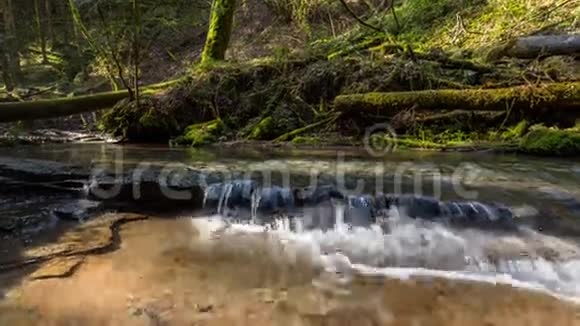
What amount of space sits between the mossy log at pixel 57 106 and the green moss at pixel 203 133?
1129mm

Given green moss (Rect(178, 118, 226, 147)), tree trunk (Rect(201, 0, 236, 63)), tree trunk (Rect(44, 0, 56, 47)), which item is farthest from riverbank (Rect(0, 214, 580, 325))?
tree trunk (Rect(44, 0, 56, 47))

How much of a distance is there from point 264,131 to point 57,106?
3.24 meters

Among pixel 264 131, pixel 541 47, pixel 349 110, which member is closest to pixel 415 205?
pixel 349 110

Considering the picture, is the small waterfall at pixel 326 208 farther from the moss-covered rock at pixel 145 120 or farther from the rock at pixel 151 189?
the moss-covered rock at pixel 145 120

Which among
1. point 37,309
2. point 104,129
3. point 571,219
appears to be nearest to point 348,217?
point 571,219

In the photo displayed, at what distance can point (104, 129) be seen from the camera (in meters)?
9.85

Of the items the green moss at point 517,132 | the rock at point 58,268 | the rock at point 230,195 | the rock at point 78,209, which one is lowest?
the rock at point 58,268

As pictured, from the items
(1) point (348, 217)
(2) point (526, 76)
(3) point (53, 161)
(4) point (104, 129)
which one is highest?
(2) point (526, 76)

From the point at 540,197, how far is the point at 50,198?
469cm

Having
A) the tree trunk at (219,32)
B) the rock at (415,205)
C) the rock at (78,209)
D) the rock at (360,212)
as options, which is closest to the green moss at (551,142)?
the rock at (415,205)

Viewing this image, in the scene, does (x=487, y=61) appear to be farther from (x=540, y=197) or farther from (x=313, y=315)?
(x=313, y=315)

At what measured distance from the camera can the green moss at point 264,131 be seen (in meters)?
8.70

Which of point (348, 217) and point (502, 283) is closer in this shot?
point (502, 283)

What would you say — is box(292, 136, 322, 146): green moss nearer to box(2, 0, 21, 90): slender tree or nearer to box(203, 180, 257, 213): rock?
box(203, 180, 257, 213): rock
